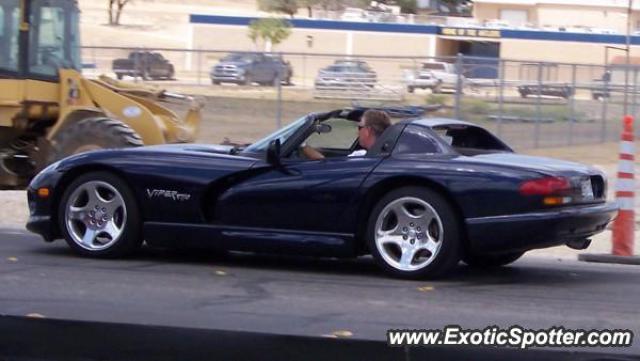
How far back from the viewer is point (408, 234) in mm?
8602

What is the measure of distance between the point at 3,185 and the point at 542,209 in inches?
380

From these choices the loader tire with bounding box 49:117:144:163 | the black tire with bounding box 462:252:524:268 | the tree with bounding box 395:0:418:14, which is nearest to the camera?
Result: the black tire with bounding box 462:252:524:268

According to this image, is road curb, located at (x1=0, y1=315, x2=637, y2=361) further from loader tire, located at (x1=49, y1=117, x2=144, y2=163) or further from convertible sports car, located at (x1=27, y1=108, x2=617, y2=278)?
loader tire, located at (x1=49, y1=117, x2=144, y2=163)

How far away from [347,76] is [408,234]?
18.4m

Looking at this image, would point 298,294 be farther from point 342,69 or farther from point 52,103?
point 342,69

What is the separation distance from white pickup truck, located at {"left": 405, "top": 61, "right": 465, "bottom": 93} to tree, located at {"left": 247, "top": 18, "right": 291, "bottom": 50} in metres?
29.3

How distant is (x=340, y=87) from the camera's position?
2677 cm

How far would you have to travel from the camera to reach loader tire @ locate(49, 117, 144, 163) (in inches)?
595

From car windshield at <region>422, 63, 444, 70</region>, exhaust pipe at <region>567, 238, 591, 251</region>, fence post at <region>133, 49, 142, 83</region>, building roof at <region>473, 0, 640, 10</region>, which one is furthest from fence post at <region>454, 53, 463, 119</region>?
building roof at <region>473, 0, 640, 10</region>

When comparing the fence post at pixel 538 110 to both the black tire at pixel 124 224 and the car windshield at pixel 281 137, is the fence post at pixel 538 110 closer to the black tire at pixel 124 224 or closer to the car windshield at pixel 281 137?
the car windshield at pixel 281 137

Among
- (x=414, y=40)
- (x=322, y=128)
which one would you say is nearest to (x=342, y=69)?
(x=322, y=128)


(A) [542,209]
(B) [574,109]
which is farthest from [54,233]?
(B) [574,109]

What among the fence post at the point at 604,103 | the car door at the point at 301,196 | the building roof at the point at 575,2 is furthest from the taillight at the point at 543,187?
the building roof at the point at 575,2

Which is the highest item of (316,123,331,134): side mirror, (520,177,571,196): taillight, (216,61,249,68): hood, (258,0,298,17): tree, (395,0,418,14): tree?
(395,0,418,14): tree
